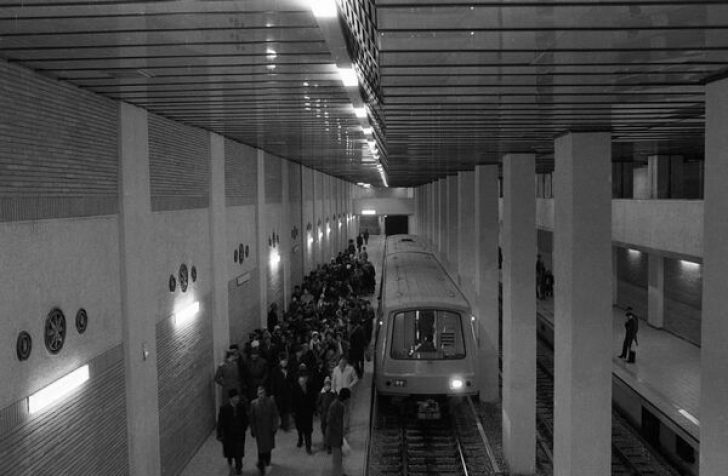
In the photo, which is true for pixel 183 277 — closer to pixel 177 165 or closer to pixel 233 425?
pixel 177 165

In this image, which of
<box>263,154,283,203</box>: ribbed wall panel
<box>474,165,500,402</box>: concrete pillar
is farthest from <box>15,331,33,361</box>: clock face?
<box>263,154,283,203</box>: ribbed wall panel

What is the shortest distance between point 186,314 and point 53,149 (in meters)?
4.41

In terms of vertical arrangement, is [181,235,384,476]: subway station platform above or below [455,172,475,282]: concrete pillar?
below

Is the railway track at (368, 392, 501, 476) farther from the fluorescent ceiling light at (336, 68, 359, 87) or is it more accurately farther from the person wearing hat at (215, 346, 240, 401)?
the fluorescent ceiling light at (336, 68, 359, 87)

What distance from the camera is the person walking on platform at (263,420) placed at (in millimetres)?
9742

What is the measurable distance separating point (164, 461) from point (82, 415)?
2.64m

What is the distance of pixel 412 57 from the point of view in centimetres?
500

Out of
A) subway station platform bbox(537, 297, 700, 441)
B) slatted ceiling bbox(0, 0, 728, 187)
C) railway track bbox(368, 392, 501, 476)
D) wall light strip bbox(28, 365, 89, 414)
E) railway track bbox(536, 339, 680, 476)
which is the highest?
slatted ceiling bbox(0, 0, 728, 187)

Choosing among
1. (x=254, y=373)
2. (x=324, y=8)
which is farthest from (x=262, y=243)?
(x=324, y=8)

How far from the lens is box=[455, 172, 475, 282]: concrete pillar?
60.3ft

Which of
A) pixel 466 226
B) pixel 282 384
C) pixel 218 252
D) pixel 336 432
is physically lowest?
pixel 336 432

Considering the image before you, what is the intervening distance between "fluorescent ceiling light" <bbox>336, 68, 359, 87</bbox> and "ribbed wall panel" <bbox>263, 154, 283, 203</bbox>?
10.8 m

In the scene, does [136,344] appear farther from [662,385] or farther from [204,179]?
[662,385]

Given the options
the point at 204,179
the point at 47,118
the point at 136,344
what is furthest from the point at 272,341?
the point at 47,118
